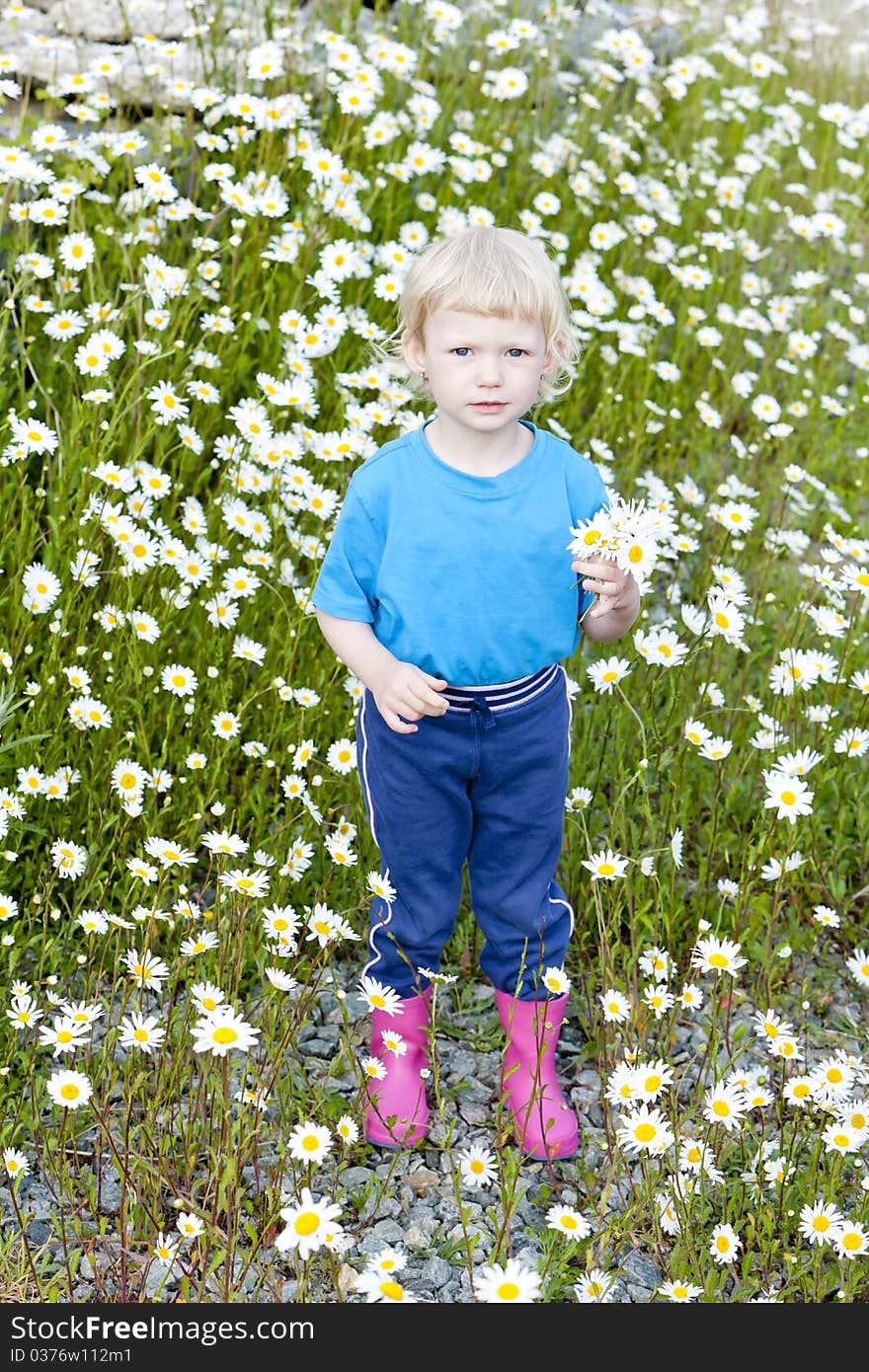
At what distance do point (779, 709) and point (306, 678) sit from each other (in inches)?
44.3

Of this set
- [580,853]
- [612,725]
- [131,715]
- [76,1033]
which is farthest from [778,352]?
[76,1033]

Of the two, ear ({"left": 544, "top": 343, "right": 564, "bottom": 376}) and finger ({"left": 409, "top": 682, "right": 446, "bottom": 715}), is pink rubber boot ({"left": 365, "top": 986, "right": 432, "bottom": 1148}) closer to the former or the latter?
finger ({"left": 409, "top": 682, "right": 446, "bottom": 715})

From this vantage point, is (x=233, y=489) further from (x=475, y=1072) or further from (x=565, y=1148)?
(x=565, y=1148)

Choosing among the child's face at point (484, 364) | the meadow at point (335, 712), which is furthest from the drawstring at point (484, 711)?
the child's face at point (484, 364)

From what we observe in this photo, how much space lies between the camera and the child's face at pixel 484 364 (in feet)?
7.48

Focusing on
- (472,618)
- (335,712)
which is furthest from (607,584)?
(335,712)

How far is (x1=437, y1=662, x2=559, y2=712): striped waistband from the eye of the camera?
→ 8.14 feet

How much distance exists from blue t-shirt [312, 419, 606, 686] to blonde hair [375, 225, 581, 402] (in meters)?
0.22

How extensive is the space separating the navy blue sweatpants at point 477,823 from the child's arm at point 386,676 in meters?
0.10

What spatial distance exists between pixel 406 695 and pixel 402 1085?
891 millimetres

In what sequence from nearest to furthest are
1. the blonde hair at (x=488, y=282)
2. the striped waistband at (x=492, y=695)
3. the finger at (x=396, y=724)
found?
the blonde hair at (x=488, y=282) → the finger at (x=396, y=724) → the striped waistband at (x=492, y=695)

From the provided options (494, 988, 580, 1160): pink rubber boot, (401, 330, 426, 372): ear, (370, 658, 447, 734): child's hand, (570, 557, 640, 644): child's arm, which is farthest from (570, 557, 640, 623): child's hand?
(494, 988, 580, 1160): pink rubber boot

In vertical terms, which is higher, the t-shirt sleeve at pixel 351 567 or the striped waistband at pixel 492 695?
the t-shirt sleeve at pixel 351 567

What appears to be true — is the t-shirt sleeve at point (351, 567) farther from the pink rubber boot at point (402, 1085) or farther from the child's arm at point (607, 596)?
the pink rubber boot at point (402, 1085)
